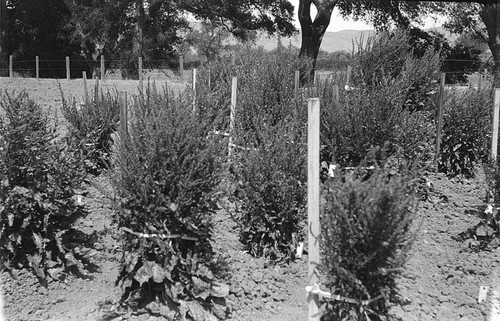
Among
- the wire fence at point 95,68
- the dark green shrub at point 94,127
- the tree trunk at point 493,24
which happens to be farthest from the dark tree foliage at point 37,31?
the dark green shrub at point 94,127

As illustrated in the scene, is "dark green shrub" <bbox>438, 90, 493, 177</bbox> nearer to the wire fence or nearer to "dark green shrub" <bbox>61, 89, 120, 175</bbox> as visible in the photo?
"dark green shrub" <bbox>61, 89, 120, 175</bbox>

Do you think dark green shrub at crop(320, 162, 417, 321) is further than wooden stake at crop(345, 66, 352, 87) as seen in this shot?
No

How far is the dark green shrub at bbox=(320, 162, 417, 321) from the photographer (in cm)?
333

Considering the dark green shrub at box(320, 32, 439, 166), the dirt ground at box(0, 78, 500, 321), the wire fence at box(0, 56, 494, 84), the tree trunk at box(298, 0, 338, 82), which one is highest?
the tree trunk at box(298, 0, 338, 82)

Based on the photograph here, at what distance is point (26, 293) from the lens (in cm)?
422

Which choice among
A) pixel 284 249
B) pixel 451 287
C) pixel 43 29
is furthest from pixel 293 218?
pixel 43 29

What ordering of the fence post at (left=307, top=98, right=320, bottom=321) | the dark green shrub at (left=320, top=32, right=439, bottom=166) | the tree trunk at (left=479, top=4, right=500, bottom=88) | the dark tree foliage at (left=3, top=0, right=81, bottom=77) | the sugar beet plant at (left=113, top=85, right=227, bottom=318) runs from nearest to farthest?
the fence post at (left=307, top=98, right=320, bottom=321) < the sugar beet plant at (left=113, top=85, right=227, bottom=318) < the dark green shrub at (left=320, top=32, right=439, bottom=166) < the tree trunk at (left=479, top=4, right=500, bottom=88) < the dark tree foliage at (left=3, top=0, right=81, bottom=77)

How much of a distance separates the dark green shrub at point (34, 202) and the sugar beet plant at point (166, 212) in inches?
25.8

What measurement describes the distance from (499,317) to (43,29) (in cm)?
3059

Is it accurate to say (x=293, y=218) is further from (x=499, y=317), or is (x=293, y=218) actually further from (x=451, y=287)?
(x=499, y=317)

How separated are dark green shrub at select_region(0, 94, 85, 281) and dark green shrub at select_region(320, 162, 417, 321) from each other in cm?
210

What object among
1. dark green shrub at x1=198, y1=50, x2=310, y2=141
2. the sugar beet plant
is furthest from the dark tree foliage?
the sugar beet plant

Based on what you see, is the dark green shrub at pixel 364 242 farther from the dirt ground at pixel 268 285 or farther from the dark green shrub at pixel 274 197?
the dark green shrub at pixel 274 197

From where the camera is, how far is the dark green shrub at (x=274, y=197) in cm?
472
